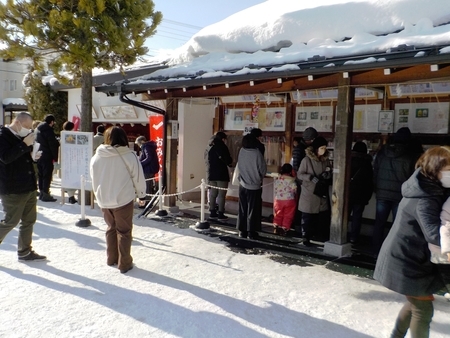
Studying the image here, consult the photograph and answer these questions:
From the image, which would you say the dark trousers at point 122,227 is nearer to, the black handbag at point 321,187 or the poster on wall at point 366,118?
the black handbag at point 321,187

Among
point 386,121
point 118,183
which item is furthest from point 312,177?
point 118,183

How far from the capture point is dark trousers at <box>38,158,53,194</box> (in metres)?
9.66

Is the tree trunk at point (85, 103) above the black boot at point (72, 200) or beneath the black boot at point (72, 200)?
above

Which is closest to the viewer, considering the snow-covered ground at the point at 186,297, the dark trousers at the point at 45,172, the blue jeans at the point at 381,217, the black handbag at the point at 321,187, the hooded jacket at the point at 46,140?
the snow-covered ground at the point at 186,297

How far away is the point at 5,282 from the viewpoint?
15.4 feet

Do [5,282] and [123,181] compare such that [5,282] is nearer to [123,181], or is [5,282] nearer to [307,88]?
[123,181]

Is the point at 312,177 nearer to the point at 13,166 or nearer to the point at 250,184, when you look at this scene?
the point at 250,184

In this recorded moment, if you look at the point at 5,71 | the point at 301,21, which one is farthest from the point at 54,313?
the point at 5,71

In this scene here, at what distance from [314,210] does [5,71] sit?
32.1 m

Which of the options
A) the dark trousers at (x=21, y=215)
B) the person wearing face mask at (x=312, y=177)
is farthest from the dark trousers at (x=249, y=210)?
the dark trousers at (x=21, y=215)

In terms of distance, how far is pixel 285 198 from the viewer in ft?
23.2

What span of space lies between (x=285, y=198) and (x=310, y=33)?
3361 mm

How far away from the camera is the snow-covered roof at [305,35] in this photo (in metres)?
5.46

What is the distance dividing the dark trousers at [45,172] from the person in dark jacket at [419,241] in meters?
8.73
